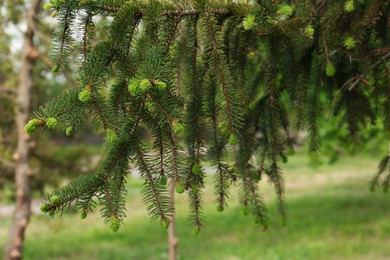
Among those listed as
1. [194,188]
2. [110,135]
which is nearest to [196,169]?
[194,188]

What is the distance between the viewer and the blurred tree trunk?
6.62m

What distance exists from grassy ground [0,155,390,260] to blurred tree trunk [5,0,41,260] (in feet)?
7.21

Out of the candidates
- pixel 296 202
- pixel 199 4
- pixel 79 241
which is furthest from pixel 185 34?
pixel 296 202

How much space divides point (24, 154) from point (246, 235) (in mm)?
5510

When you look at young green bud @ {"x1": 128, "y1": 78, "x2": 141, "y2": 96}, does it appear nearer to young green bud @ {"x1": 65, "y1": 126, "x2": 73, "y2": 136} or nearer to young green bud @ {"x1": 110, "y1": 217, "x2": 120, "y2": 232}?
young green bud @ {"x1": 65, "y1": 126, "x2": 73, "y2": 136}

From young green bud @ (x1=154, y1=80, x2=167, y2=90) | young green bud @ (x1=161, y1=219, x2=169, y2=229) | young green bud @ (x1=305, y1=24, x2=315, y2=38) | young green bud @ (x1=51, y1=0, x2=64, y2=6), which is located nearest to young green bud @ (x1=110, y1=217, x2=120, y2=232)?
young green bud @ (x1=161, y1=219, x2=169, y2=229)

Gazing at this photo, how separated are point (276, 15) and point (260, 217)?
1.24 m

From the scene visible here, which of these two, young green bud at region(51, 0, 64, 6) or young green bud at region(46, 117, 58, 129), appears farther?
young green bud at region(51, 0, 64, 6)

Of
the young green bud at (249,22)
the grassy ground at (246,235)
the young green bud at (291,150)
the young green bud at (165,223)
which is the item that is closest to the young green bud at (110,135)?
the young green bud at (165,223)

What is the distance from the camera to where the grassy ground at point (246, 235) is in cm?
897

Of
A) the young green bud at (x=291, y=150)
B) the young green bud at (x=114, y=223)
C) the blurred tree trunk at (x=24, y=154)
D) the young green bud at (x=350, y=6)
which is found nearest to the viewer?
the young green bud at (x=114, y=223)

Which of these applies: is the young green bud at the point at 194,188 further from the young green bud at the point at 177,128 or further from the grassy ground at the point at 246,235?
the grassy ground at the point at 246,235

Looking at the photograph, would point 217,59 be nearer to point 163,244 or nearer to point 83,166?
point 83,166

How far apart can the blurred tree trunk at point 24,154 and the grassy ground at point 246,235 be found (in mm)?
2198
